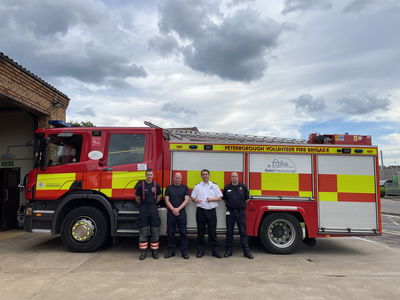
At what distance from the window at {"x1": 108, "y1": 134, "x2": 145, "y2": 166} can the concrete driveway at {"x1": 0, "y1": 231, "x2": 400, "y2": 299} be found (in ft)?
6.13

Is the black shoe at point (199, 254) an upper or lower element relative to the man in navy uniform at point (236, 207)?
lower

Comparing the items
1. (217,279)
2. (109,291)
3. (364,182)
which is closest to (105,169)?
(109,291)

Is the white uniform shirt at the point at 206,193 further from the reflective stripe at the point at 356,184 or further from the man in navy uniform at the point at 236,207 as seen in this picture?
the reflective stripe at the point at 356,184

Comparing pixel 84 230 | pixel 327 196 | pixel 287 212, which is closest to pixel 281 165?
pixel 287 212

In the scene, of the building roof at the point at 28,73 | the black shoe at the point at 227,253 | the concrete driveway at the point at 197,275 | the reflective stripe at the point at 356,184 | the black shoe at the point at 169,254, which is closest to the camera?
the concrete driveway at the point at 197,275

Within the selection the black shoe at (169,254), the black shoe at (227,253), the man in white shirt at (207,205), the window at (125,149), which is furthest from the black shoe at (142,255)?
the window at (125,149)

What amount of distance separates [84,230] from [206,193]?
2570mm

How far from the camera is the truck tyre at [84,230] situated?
19.2ft

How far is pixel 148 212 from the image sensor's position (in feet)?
18.2

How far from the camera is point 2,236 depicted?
316 inches

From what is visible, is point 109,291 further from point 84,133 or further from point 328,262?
point 328,262

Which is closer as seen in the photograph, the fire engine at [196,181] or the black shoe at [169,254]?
the black shoe at [169,254]

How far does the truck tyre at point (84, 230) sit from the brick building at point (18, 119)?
3.83 metres

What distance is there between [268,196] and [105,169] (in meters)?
3.33
